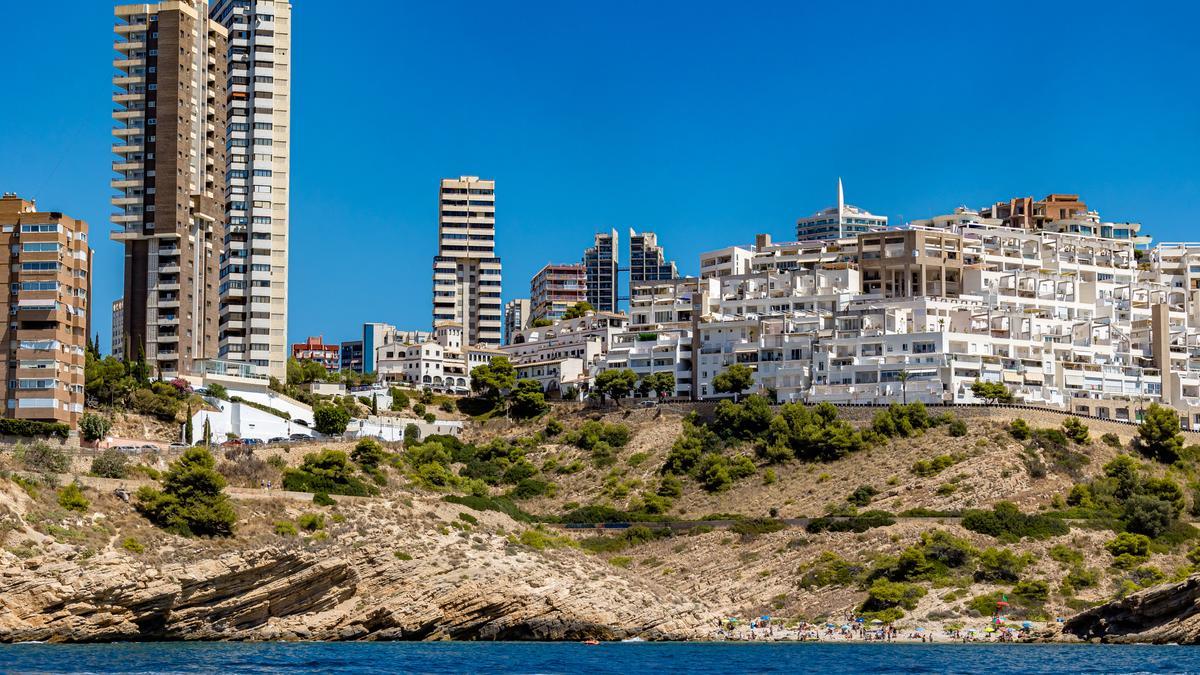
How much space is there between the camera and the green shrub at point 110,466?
97562mm

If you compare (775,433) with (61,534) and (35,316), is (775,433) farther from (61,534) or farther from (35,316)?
(61,534)

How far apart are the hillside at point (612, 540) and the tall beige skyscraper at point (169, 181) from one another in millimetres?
23943

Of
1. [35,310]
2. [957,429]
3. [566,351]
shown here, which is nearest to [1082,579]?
[957,429]

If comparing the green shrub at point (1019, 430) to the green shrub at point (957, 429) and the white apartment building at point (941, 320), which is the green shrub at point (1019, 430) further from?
the white apartment building at point (941, 320)

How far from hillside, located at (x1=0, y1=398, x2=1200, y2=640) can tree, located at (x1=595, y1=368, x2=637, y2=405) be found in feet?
12.1

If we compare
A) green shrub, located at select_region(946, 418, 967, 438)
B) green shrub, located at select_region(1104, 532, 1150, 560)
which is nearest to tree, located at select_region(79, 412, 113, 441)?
green shrub, located at select_region(946, 418, 967, 438)

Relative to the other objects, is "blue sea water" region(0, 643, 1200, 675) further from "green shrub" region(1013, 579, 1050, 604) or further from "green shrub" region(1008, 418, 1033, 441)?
"green shrub" region(1008, 418, 1033, 441)

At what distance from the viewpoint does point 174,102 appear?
14750 centimetres

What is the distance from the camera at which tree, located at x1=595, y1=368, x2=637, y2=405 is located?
481ft

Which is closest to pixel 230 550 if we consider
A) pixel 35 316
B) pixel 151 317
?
pixel 35 316

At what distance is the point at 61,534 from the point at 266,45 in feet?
252

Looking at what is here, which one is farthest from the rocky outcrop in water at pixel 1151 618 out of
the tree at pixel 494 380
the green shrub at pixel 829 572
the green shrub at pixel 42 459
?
the tree at pixel 494 380

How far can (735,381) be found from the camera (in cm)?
14162

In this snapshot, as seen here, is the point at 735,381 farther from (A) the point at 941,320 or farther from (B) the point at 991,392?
(B) the point at 991,392
